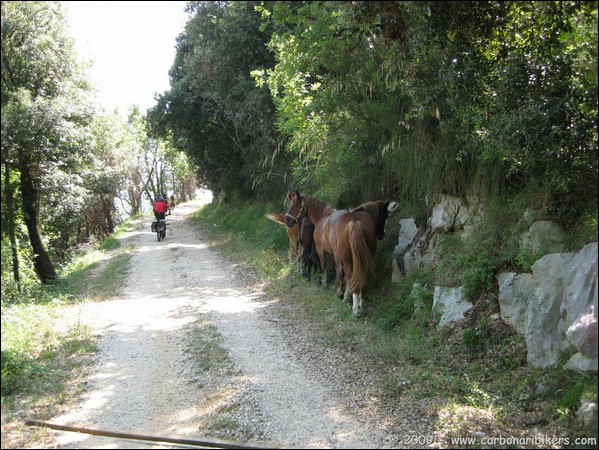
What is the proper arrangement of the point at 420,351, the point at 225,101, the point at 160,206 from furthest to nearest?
the point at 160,206, the point at 225,101, the point at 420,351

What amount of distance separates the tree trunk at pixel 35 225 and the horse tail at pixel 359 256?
7.95 m

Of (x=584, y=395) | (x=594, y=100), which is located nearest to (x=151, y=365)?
(x=584, y=395)

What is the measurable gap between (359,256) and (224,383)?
3266 millimetres

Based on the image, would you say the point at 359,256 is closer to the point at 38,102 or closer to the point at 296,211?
the point at 296,211

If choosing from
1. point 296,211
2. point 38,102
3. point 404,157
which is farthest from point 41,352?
point 404,157

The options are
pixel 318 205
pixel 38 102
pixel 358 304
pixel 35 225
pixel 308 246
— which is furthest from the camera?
pixel 35 225

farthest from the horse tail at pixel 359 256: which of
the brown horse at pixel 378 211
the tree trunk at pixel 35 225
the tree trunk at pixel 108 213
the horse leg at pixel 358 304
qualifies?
the tree trunk at pixel 108 213

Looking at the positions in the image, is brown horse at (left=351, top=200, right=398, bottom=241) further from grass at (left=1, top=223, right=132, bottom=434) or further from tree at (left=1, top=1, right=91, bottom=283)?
tree at (left=1, top=1, right=91, bottom=283)

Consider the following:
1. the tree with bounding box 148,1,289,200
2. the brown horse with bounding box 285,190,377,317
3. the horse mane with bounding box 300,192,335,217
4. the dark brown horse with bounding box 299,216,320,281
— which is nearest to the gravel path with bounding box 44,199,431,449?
the brown horse with bounding box 285,190,377,317

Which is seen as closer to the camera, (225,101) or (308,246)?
(308,246)

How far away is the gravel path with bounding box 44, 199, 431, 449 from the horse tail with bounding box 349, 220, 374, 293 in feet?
4.51

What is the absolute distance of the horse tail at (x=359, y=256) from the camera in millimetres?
8266

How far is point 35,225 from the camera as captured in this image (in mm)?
12289

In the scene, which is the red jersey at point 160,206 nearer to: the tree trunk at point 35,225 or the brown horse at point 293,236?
the tree trunk at point 35,225
